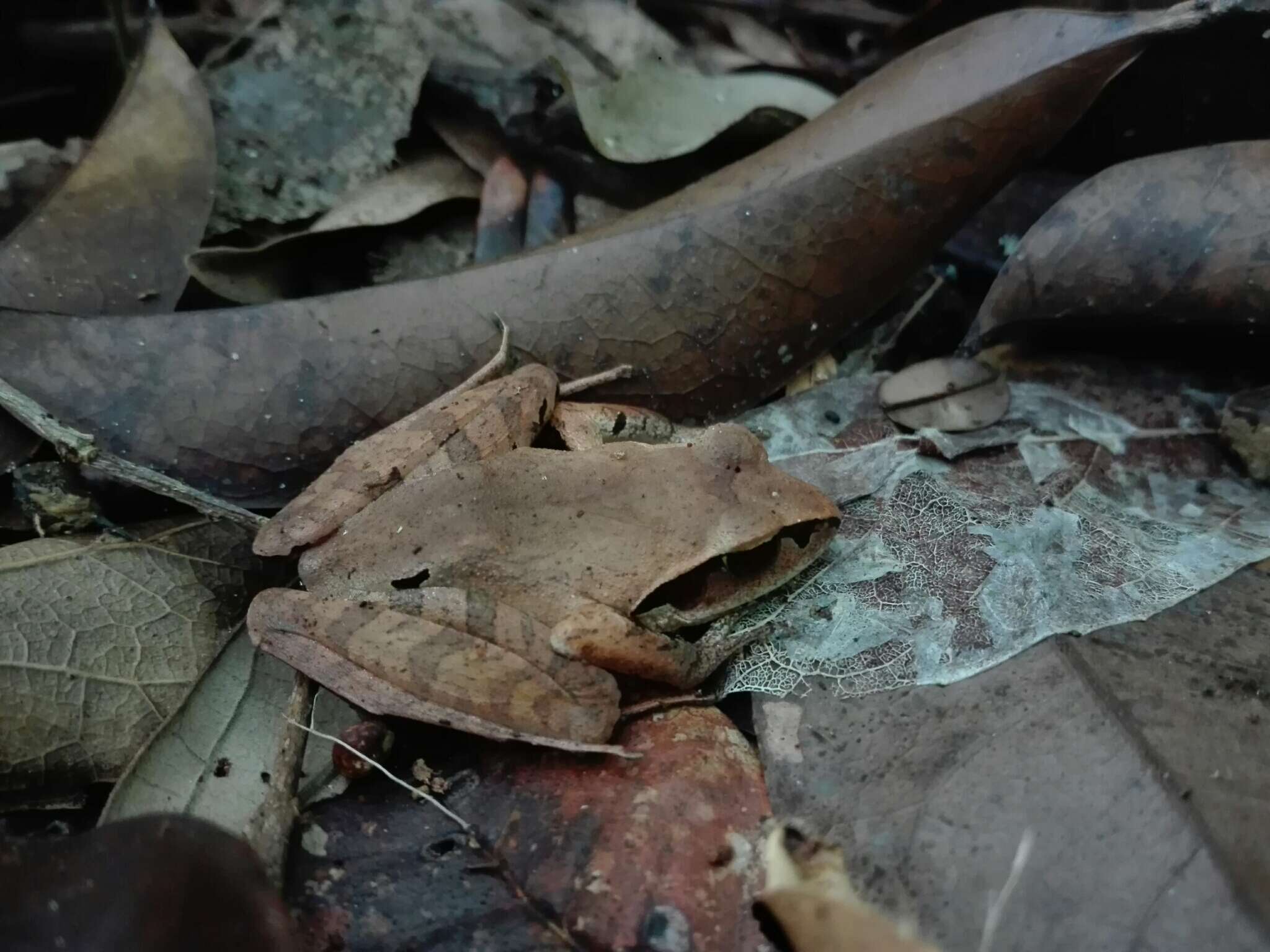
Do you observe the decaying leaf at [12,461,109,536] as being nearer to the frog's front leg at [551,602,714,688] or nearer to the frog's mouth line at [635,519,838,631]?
the frog's front leg at [551,602,714,688]

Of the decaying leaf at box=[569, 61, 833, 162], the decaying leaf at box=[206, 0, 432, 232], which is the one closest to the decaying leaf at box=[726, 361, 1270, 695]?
the decaying leaf at box=[569, 61, 833, 162]

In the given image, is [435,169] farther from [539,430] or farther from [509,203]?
[539,430]

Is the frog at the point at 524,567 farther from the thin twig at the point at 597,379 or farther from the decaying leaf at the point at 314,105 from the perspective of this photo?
the decaying leaf at the point at 314,105

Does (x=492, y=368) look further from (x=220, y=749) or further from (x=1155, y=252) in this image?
(x=1155, y=252)

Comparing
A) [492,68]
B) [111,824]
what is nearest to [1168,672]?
[111,824]

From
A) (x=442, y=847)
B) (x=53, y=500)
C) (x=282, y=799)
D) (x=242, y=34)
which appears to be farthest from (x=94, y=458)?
(x=242, y=34)

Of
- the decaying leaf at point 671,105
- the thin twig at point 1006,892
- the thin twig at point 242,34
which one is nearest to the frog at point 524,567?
the thin twig at point 1006,892
